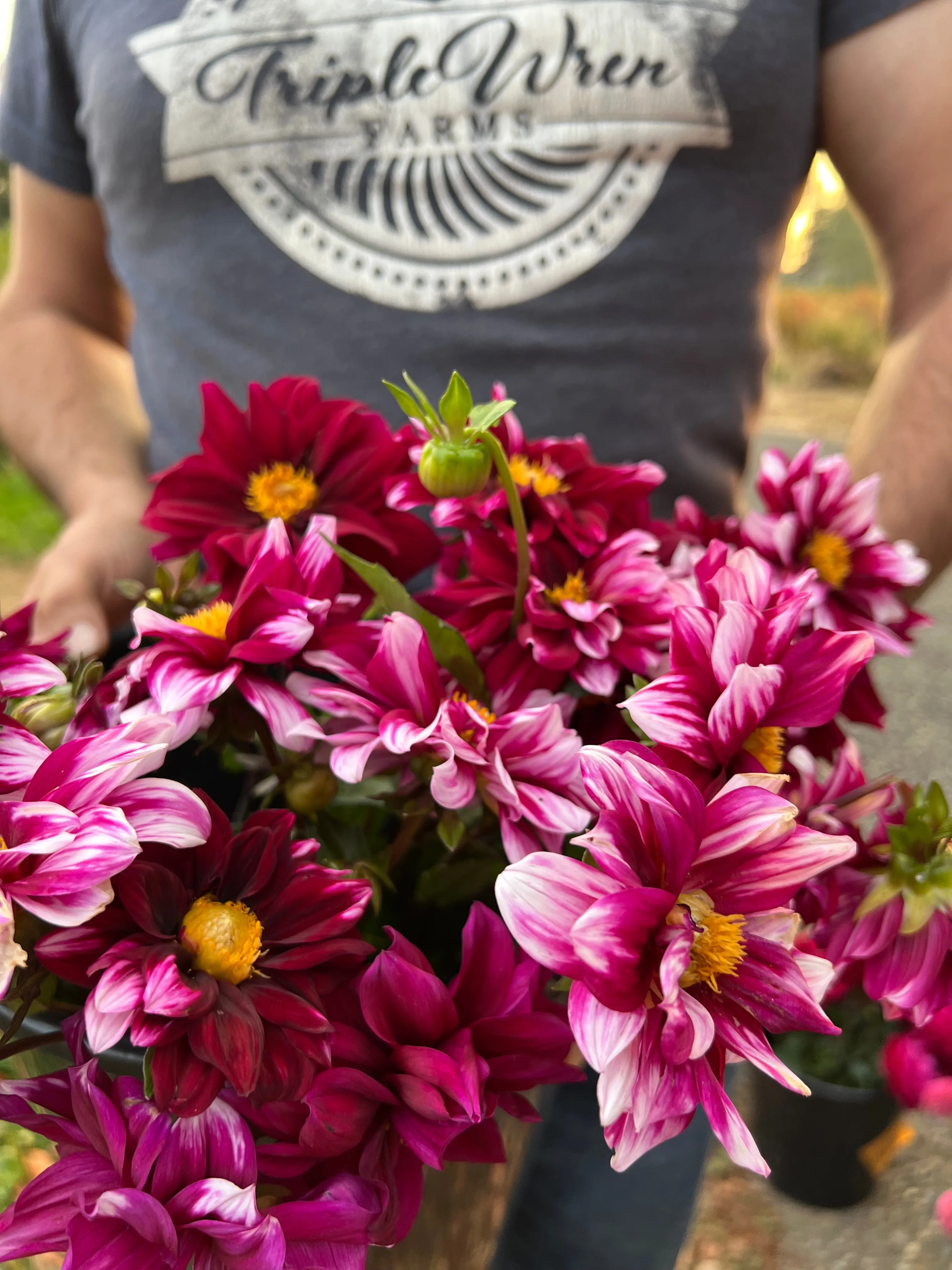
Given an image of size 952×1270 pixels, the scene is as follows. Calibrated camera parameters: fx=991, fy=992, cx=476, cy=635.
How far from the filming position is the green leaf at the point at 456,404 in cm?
21

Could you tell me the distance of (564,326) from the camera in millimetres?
564

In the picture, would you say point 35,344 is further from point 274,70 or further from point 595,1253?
point 595,1253

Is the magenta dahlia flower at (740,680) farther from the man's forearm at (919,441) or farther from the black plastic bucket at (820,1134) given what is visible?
the black plastic bucket at (820,1134)

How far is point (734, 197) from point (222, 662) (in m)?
0.49

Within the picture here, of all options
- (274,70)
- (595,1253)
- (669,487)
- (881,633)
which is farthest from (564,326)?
(595,1253)

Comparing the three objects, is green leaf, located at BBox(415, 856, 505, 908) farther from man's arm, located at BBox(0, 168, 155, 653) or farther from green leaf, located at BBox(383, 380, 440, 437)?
man's arm, located at BBox(0, 168, 155, 653)

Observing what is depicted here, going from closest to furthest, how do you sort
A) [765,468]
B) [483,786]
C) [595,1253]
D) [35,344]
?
[483,786] → [765,468] → [595,1253] → [35,344]

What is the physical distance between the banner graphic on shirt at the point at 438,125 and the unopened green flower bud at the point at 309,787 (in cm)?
40

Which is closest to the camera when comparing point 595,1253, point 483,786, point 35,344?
point 483,786

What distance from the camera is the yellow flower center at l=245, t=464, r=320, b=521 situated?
263mm

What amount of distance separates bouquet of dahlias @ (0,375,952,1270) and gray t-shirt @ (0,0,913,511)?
0.32m

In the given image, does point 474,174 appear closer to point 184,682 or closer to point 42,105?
point 42,105

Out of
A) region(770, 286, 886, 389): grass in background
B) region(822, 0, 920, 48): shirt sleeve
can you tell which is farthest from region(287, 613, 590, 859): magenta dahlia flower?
region(770, 286, 886, 389): grass in background

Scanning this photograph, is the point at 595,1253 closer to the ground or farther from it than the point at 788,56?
closer to the ground
